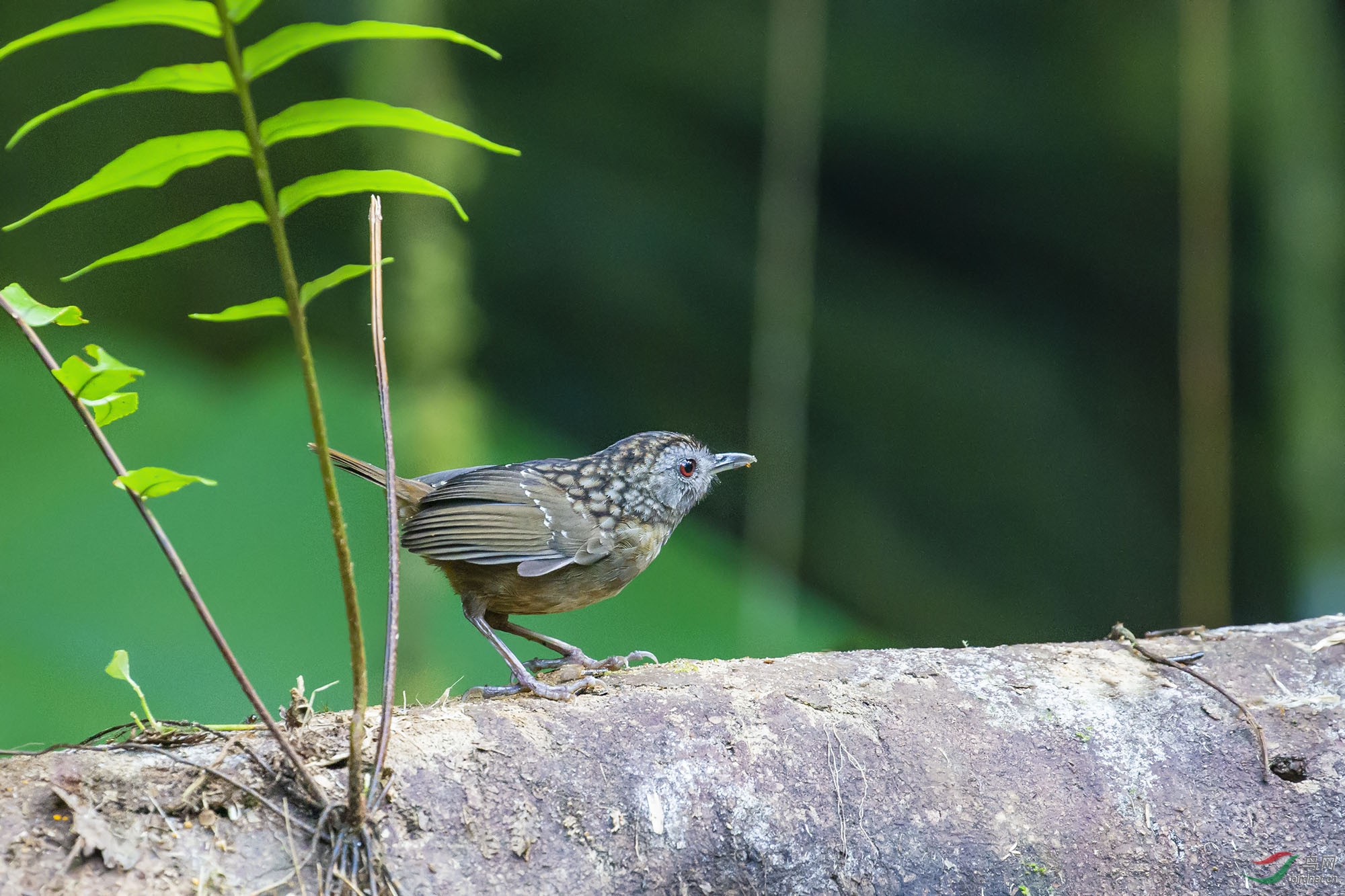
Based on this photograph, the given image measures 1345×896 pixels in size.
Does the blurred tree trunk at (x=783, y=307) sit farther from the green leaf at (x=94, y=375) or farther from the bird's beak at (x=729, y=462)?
the green leaf at (x=94, y=375)

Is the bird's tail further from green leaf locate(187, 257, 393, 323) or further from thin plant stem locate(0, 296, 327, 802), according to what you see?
green leaf locate(187, 257, 393, 323)

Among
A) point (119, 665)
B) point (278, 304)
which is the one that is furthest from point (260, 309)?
point (119, 665)

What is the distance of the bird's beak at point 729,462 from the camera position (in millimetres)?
2809

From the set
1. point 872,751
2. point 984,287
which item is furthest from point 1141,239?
point 872,751

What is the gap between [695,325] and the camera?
461cm

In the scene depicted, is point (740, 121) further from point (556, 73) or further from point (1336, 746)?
point (1336, 746)

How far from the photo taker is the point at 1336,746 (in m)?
2.09

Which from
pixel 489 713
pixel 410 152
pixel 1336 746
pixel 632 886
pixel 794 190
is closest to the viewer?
pixel 632 886

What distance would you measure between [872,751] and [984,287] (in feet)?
10.8

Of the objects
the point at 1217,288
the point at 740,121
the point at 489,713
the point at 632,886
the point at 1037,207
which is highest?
the point at 740,121

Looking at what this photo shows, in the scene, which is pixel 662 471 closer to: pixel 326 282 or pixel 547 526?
pixel 547 526

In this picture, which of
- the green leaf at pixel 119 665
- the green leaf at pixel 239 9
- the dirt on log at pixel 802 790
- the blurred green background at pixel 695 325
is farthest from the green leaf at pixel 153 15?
the blurred green background at pixel 695 325

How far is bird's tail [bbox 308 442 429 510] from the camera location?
97.2 inches

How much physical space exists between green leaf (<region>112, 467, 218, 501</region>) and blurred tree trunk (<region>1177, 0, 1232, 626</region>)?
4.51 metres
